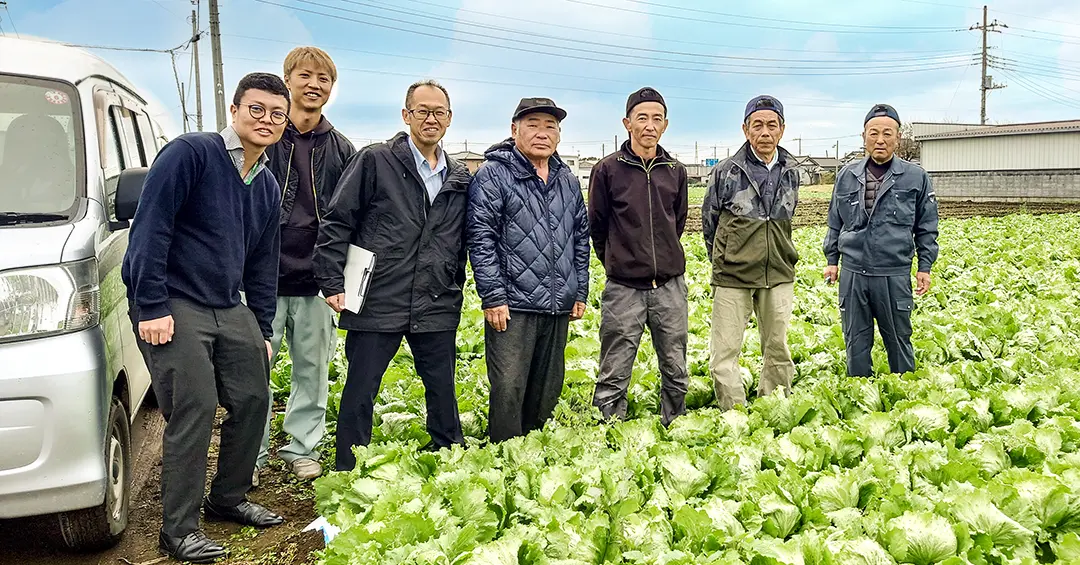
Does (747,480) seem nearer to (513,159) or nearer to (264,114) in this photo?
(513,159)

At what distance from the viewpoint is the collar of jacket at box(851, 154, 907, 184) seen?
17.4 feet

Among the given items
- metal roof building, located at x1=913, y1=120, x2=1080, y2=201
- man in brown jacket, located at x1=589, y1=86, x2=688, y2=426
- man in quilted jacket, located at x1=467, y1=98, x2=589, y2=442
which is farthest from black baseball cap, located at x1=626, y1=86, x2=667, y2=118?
metal roof building, located at x1=913, y1=120, x2=1080, y2=201

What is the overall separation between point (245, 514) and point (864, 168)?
442 centimetres

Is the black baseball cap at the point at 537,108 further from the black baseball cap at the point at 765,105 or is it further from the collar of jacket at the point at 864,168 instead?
the collar of jacket at the point at 864,168

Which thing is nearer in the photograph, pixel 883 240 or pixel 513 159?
pixel 513 159

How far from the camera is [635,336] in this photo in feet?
15.2

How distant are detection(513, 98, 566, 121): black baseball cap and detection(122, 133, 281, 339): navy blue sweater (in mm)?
1286

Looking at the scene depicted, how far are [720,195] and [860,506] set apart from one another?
2470 mm

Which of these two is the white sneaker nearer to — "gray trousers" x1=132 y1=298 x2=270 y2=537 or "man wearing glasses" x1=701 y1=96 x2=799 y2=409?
"gray trousers" x1=132 y1=298 x2=270 y2=537

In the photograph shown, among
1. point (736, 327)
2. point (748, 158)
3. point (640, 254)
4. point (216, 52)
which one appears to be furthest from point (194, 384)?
point (216, 52)

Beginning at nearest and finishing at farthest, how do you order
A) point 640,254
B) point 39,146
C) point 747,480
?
1. point 747,480
2. point 39,146
3. point 640,254

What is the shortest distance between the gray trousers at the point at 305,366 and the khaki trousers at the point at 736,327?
7.84ft

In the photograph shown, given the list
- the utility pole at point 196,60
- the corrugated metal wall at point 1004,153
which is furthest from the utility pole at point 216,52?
the corrugated metal wall at point 1004,153

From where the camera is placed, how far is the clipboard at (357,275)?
3832 millimetres
